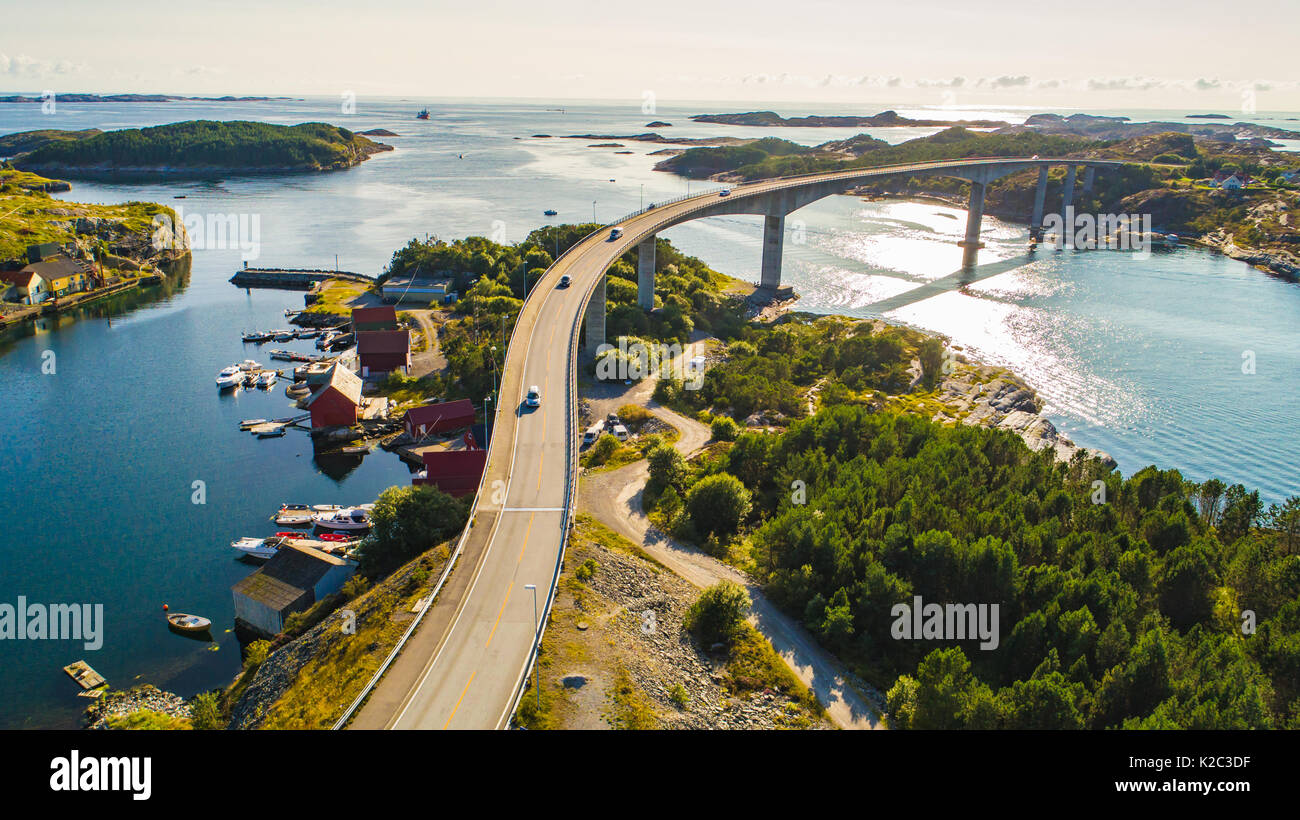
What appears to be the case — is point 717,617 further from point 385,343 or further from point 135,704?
point 385,343

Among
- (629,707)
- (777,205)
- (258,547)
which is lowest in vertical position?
(258,547)

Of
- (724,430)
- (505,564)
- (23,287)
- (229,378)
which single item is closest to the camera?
(505,564)

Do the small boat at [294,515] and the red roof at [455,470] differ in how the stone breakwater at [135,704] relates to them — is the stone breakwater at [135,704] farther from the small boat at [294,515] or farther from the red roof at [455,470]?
the red roof at [455,470]

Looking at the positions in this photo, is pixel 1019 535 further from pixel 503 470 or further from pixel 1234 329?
pixel 1234 329

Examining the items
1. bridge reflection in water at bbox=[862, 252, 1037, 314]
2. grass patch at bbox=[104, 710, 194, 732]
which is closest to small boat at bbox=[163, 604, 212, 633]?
grass patch at bbox=[104, 710, 194, 732]

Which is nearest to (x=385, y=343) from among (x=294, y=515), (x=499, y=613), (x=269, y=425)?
(x=269, y=425)

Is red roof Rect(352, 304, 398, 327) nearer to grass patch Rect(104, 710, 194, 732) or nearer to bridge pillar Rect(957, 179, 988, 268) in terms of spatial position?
grass patch Rect(104, 710, 194, 732)
